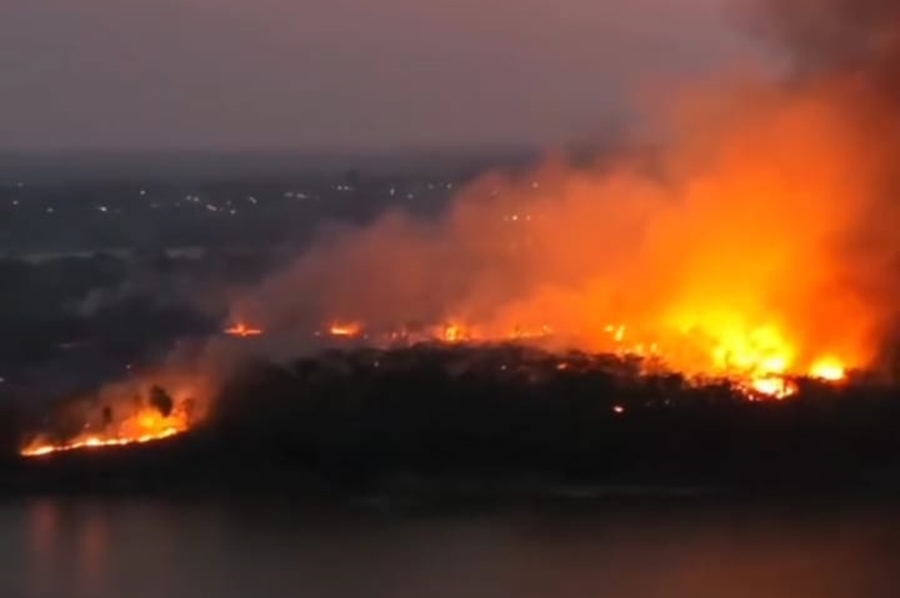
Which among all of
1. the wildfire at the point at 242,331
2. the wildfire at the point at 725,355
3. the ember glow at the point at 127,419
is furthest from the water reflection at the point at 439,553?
the wildfire at the point at 242,331

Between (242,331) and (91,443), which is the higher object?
(242,331)

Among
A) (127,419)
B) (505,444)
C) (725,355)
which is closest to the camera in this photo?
(505,444)

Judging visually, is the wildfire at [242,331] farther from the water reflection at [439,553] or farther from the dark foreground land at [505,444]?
the water reflection at [439,553]

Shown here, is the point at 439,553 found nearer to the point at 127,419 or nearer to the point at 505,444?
the point at 505,444

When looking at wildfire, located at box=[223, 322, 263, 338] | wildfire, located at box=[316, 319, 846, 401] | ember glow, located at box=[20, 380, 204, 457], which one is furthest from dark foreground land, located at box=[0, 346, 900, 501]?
wildfire, located at box=[223, 322, 263, 338]

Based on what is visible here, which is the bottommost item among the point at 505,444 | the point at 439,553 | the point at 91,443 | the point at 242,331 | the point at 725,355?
the point at 439,553

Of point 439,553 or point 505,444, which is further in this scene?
point 505,444

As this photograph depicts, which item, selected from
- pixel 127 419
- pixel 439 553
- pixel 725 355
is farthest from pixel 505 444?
pixel 127 419

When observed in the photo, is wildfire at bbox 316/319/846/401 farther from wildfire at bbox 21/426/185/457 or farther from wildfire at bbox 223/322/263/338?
wildfire at bbox 223/322/263/338
